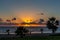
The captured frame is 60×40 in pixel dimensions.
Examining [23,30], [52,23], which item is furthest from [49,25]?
[23,30]

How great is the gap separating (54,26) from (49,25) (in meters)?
1.67

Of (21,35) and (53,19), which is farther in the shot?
(53,19)

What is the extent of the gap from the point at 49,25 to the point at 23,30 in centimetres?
2193

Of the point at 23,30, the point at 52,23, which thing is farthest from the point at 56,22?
the point at 23,30

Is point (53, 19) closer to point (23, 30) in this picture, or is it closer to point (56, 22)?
point (56, 22)

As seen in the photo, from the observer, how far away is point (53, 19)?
217 feet

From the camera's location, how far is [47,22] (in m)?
67.8

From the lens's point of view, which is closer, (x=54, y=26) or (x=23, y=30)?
(x=23, y=30)

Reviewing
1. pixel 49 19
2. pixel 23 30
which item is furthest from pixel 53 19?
pixel 23 30

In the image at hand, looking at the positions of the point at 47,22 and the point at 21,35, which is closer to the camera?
the point at 21,35

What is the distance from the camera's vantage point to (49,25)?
66.3m

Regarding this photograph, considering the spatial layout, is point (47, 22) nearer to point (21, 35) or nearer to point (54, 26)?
point (54, 26)

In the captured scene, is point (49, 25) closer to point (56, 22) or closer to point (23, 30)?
point (56, 22)

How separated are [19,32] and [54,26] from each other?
2252cm
